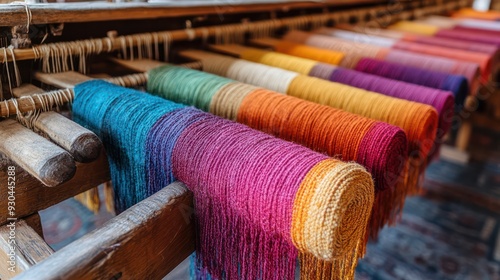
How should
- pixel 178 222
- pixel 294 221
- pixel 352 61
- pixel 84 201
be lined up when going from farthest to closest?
pixel 352 61 → pixel 84 201 → pixel 178 222 → pixel 294 221

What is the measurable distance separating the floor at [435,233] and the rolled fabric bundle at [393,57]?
768mm

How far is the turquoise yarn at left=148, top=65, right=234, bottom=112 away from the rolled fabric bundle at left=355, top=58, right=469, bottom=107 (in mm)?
381

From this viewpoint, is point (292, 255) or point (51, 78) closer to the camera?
point (292, 255)

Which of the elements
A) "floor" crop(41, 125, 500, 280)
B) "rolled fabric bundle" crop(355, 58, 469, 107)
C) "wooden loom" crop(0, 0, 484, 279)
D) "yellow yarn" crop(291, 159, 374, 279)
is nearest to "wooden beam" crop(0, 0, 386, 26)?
"wooden loom" crop(0, 0, 484, 279)

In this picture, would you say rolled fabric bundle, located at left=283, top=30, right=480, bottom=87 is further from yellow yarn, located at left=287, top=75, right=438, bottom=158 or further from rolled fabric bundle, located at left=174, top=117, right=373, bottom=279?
rolled fabric bundle, located at left=174, top=117, right=373, bottom=279

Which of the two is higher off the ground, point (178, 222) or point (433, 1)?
point (433, 1)

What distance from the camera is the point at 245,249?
0.51 meters

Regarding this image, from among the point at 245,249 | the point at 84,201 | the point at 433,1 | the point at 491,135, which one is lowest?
the point at 491,135

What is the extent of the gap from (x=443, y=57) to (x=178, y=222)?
0.82 metres

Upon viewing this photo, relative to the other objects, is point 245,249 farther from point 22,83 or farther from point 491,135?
point 491,135

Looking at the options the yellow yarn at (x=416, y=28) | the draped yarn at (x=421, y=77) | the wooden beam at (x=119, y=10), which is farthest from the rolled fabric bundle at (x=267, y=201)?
the yellow yarn at (x=416, y=28)

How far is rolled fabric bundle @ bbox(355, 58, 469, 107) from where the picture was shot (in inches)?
32.4

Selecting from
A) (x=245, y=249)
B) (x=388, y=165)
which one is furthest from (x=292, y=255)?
(x=388, y=165)

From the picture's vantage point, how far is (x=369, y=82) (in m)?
0.81
